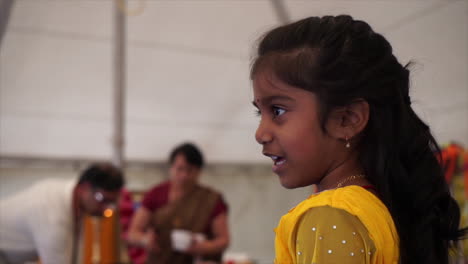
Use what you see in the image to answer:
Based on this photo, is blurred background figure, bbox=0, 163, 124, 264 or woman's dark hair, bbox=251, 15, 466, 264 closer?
woman's dark hair, bbox=251, 15, 466, 264

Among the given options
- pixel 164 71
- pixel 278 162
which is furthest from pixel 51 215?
pixel 164 71

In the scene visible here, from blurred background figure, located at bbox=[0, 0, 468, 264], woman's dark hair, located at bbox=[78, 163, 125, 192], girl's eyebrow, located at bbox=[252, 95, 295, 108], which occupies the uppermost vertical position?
blurred background figure, located at bbox=[0, 0, 468, 264]

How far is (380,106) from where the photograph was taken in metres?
0.43

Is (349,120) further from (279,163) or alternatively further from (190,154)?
(190,154)

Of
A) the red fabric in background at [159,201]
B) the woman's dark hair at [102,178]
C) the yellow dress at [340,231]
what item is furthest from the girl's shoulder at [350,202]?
the red fabric in background at [159,201]

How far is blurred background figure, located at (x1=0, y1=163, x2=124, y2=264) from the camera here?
3.71ft

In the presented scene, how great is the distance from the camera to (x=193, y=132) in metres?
2.94

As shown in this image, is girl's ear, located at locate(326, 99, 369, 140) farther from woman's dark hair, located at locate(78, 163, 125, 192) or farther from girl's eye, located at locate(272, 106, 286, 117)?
woman's dark hair, located at locate(78, 163, 125, 192)

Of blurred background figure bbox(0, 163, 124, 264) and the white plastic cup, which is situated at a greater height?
blurred background figure bbox(0, 163, 124, 264)

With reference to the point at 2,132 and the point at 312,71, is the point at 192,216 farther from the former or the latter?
the point at 312,71

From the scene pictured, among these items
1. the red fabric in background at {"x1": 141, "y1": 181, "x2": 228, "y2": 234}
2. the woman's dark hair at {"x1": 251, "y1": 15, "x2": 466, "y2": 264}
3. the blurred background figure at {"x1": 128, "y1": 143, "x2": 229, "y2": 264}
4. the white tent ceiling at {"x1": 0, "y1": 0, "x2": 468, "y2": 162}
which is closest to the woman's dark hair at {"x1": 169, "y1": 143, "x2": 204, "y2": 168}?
the blurred background figure at {"x1": 128, "y1": 143, "x2": 229, "y2": 264}

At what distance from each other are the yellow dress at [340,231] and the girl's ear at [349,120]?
5 centimetres

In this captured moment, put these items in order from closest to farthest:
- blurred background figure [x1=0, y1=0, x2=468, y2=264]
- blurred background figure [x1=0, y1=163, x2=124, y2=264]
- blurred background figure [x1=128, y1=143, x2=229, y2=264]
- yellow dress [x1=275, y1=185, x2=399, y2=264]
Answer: yellow dress [x1=275, y1=185, x2=399, y2=264] < blurred background figure [x1=0, y1=163, x2=124, y2=264] < blurred background figure [x1=0, y1=0, x2=468, y2=264] < blurred background figure [x1=128, y1=143, x2=229, y2=264]

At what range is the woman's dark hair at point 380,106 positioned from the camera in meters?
0.41
